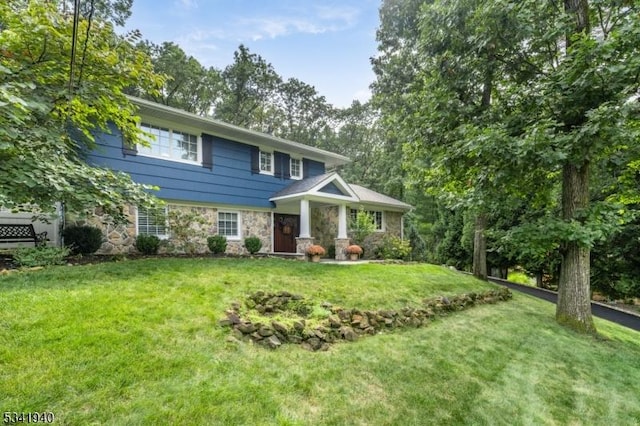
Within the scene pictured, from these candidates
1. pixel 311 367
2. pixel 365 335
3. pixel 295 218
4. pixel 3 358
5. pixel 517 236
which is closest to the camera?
pixel 3 358

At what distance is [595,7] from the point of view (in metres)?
6.29

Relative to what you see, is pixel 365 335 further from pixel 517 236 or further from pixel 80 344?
pixel 517 236

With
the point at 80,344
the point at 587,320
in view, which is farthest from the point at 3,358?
the point at 587,320

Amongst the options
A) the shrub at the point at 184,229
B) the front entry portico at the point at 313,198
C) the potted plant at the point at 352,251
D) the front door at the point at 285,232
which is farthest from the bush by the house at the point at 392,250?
the shrub at the point at 184,229

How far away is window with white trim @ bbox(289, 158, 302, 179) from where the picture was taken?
1280 centimetres

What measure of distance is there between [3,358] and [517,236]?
765cm

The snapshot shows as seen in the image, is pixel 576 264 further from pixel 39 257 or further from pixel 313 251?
pixel 39 257

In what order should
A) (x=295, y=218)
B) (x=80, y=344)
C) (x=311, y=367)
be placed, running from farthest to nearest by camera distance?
1. (x=295, y=218)
2. (x=311, y=367)
3. (x=80, y=344)

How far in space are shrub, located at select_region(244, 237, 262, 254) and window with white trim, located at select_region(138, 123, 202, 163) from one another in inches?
124

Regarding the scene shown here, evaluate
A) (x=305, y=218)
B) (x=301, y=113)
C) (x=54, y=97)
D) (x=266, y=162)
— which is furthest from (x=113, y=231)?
(x=301, y=113)

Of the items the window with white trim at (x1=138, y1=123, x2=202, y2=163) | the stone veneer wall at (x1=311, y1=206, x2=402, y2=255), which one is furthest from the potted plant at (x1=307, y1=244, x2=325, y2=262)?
the window with white trim at (x1=138, y1=123, x2=202, y2=163)

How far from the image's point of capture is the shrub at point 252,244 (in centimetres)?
1059

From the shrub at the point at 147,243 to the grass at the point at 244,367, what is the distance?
2695 millimetres

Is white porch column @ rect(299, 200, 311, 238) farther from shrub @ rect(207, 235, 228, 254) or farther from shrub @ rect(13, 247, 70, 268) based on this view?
shrub @ rect(13, 247, 70, 268)
